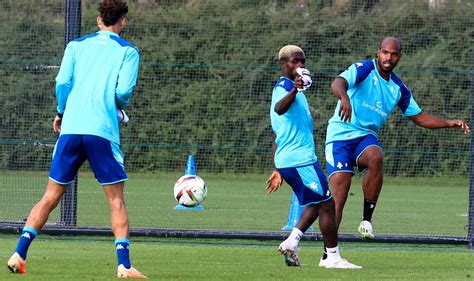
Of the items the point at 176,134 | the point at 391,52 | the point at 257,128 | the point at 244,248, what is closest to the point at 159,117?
the point at 176,134

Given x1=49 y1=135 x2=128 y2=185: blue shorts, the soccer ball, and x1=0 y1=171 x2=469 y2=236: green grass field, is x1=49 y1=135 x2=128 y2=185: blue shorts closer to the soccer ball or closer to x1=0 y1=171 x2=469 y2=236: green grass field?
the soccer ball

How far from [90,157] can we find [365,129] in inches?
125

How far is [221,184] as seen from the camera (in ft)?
63.7

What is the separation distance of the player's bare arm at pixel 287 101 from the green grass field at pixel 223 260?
1.37 meters

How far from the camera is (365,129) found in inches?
417

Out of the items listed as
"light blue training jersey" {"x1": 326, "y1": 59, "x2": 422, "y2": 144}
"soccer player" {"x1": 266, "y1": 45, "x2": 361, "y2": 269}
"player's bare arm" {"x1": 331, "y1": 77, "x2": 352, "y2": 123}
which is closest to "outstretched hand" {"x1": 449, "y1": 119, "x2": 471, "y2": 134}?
"light blue training jersey" {"x1": 326, "y1": 59, "x2": 422, "y2": 144}

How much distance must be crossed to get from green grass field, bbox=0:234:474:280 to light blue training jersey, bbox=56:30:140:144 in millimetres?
1182

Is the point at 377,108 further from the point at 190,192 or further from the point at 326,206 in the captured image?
the point at 190,192

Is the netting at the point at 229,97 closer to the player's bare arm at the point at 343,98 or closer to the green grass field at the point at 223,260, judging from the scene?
the green grass field at the point at 223,260

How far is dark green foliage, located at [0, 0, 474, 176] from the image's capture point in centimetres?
1435

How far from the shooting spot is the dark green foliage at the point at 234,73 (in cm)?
1435

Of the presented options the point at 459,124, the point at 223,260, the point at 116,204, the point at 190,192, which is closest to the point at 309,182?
the point at 223,260

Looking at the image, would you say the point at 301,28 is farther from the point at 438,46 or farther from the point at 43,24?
the point at 43,24

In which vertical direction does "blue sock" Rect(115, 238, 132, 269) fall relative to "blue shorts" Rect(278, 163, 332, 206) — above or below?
below
